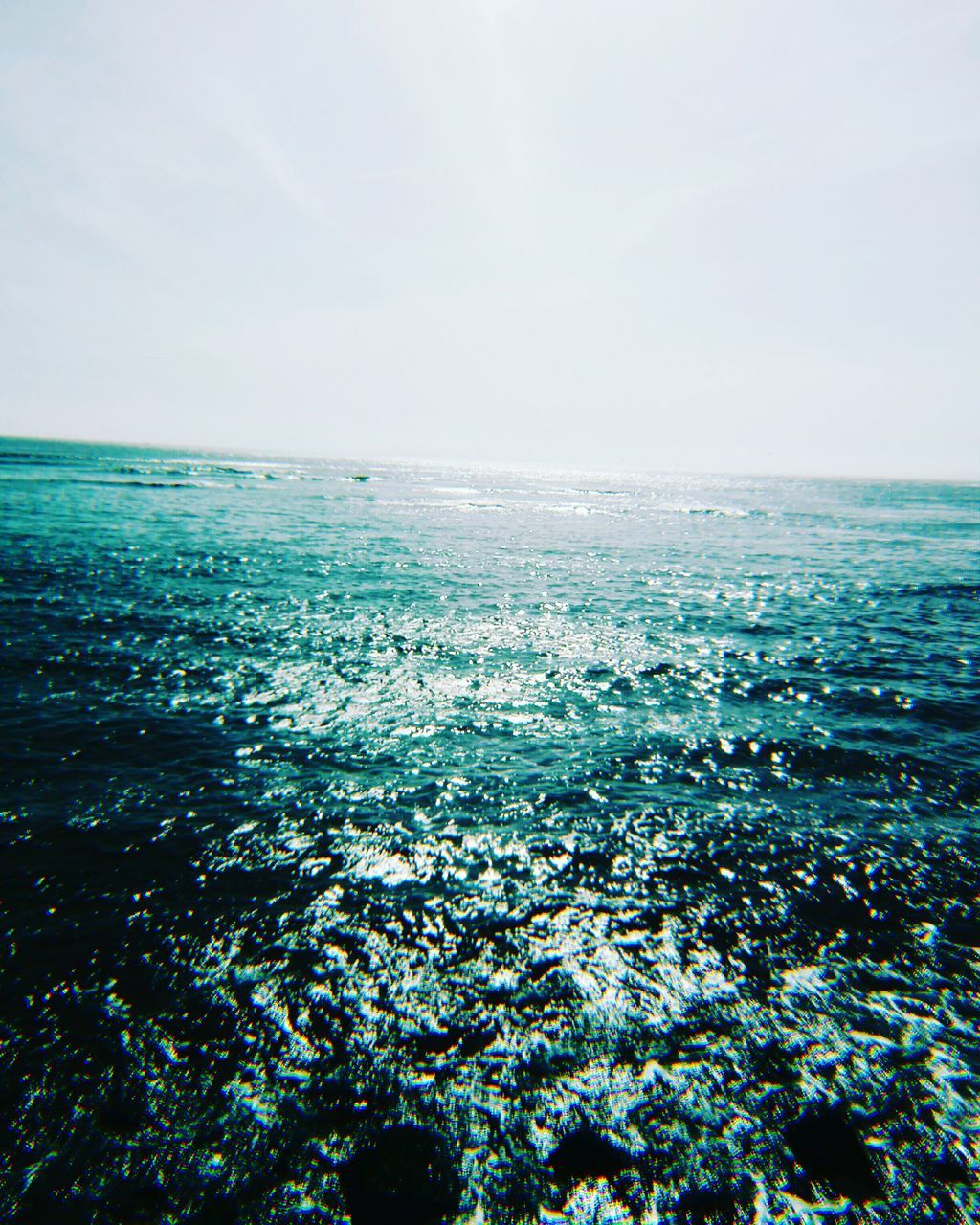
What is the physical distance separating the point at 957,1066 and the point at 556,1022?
525 cm

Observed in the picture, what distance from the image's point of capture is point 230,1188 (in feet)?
18.3

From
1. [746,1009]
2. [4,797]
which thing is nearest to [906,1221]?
[746,1009]

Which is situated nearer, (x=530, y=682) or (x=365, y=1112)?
(x=365, y=1112)

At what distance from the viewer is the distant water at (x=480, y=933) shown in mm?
5879

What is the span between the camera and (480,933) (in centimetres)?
859

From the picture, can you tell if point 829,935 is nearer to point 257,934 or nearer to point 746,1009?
point 746,1009

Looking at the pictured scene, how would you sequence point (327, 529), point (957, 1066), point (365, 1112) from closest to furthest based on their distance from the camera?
point (365, 1112), point (957, 1066), point (327, 529)

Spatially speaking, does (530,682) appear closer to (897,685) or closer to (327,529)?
(897,685)

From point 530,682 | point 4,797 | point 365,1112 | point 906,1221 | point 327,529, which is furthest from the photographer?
point 327,529

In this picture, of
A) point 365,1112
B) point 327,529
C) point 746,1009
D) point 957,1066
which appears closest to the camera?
point 365,1112

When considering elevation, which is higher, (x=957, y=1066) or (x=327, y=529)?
(x=957, y=1066)

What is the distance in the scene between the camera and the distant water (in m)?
5.88

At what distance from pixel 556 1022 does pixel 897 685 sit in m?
18.6

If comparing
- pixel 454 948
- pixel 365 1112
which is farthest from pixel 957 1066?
pixel 365 1112
